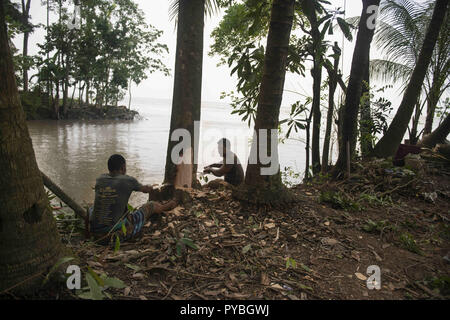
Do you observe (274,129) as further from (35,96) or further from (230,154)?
(35,96)

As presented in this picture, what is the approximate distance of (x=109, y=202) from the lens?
9.69ft

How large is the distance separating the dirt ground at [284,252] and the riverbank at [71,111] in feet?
68.1

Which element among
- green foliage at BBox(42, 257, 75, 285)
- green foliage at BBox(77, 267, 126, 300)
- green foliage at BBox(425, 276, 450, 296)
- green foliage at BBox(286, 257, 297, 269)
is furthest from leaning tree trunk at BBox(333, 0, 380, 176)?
green foliage at BBox(42, 257, 75, 285)

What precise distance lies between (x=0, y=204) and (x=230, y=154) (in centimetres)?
353

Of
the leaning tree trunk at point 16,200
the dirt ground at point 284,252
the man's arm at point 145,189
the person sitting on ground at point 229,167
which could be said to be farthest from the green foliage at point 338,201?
the leaning tree trunk at point 16,200

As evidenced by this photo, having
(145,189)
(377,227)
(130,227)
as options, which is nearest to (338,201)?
(377,227)

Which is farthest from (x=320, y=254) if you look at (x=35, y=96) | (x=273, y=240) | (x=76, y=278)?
(x=35, y=96)

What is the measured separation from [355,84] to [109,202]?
14.6ft

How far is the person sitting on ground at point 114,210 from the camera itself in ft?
9.56

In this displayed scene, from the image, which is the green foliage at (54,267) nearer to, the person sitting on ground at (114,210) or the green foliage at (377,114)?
the person sitting on ground at (114,210)

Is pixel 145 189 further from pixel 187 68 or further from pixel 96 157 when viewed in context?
pixel 96 157

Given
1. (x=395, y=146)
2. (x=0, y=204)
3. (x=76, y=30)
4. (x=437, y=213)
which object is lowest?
(x=437, y=213)

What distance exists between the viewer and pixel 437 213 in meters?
3.92
